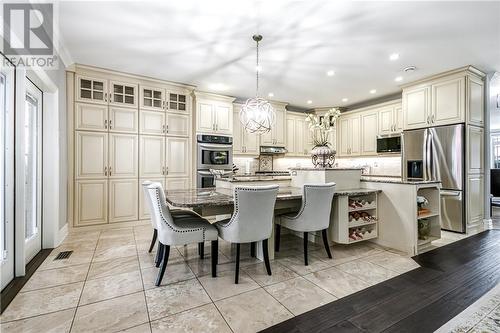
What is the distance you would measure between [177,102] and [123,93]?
0.90m

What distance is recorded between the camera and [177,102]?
4.41 m

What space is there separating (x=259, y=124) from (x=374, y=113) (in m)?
3.50

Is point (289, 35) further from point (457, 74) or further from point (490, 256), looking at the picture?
point (490, 256)

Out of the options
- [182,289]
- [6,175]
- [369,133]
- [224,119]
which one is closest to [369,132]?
[369,133]

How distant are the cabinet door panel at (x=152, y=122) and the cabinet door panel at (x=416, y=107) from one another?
14.8 feet

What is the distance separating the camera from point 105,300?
5.96 ft

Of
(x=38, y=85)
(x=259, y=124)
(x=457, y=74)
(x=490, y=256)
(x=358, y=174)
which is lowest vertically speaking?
(x=490, y=256)

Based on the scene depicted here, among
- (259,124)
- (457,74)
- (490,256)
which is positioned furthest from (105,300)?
(457,74)

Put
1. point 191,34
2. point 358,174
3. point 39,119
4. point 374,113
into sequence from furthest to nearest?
point 374,113, point 358,174, point 39,119, point 191,34

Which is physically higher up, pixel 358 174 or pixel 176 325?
pixel 358 174

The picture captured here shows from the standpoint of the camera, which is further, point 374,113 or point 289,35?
point 374,113

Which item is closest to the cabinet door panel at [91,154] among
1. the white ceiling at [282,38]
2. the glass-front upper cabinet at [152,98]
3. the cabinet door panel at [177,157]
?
the glass-front upper cabinet at [152,98]

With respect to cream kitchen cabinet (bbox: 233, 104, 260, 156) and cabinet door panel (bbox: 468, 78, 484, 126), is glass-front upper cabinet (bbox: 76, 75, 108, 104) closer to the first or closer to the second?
cream kitchen cabinet (bbox: 233, 104, 260, 156)

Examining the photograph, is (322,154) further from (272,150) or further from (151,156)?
(151,156)
